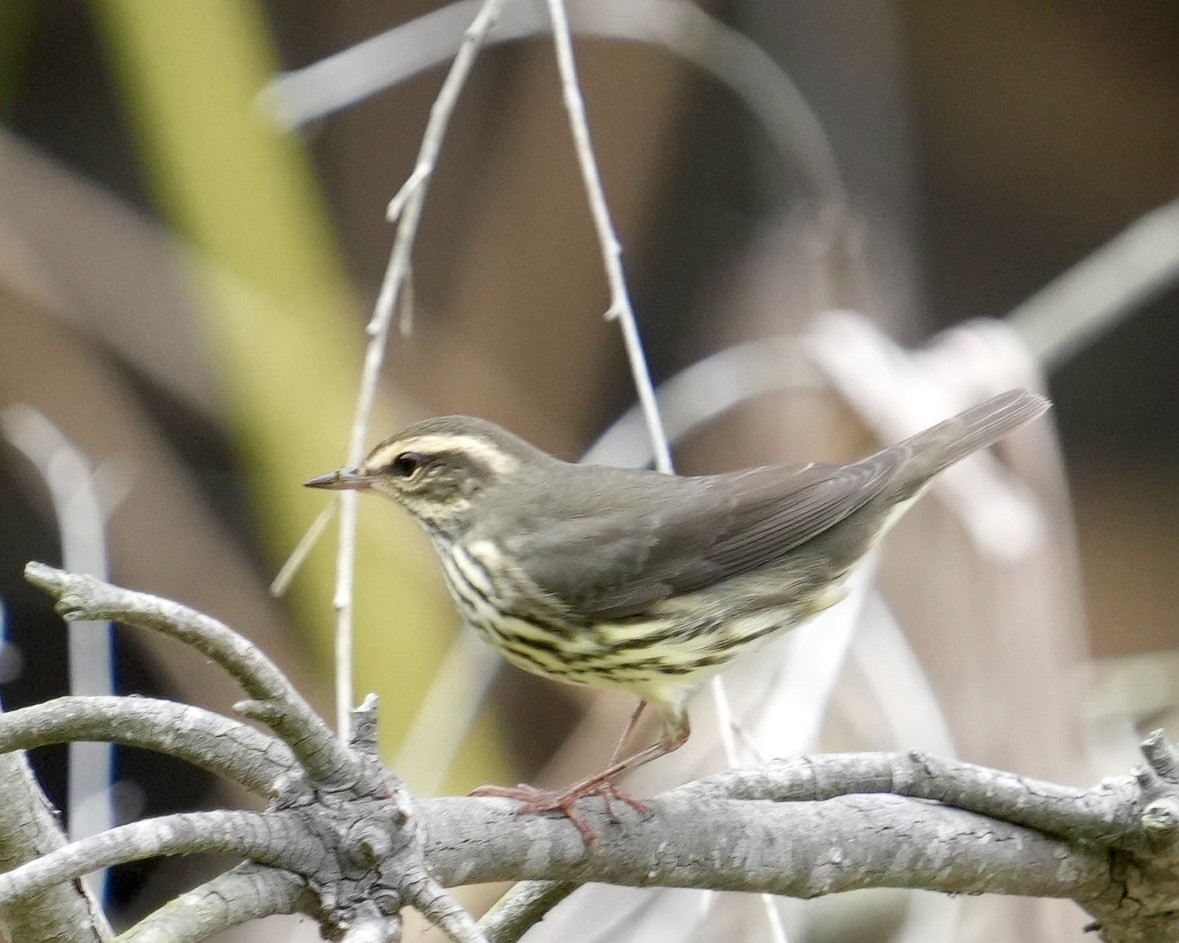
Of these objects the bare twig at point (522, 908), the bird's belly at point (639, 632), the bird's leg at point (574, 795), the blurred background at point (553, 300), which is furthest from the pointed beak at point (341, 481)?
the blurred background at point (553, 300)

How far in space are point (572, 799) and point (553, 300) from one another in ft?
12.3

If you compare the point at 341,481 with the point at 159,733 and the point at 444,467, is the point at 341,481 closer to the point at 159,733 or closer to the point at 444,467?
the point at 444,467

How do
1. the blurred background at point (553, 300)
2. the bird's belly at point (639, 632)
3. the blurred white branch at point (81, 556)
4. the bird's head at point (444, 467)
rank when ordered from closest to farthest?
the bird's belly at point (639, 632) < the bird's head at point (444, 467) < the blurred white branch at point (81, 556) < the blurred background at point (553, 300)

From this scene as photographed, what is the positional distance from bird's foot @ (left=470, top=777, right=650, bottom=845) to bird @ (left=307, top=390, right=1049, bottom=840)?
0.56ft

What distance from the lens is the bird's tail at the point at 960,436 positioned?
3.14 meters

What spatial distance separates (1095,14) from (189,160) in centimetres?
406

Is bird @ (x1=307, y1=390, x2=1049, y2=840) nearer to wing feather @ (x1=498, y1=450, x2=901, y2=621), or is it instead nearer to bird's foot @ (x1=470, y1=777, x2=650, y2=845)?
wing feather @ (x1=498, y1=450, x2=901, y2=621)

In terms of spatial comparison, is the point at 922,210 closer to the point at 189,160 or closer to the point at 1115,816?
the point at 189,160

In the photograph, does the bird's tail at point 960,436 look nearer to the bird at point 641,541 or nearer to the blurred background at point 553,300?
the bird at point 641,541

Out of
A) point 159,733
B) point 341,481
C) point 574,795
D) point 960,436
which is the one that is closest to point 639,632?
point 574,795

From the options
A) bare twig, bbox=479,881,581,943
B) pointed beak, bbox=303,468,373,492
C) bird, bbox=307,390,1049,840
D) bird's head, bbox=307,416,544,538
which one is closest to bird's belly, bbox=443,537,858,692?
bird, bbox=307,390,1049,840

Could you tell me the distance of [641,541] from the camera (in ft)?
9.39

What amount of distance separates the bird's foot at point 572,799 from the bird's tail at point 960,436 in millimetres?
1154

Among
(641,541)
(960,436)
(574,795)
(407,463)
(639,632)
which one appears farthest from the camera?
(960,436)
